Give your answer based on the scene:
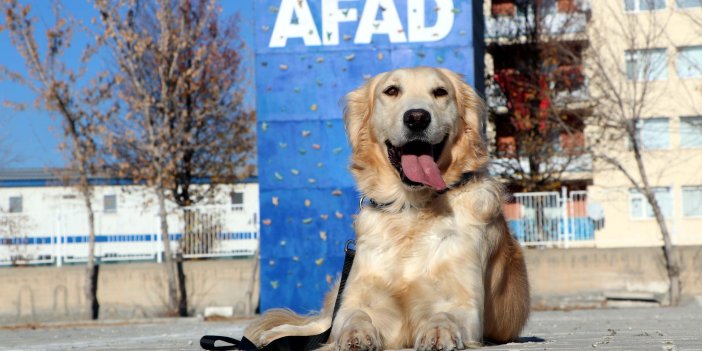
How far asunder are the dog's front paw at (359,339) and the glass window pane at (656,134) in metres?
35.6

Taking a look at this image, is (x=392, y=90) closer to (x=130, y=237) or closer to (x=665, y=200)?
(x=130, y=237)

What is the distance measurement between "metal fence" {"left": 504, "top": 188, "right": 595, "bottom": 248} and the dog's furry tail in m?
14.6

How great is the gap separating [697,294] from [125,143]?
69.1 feet

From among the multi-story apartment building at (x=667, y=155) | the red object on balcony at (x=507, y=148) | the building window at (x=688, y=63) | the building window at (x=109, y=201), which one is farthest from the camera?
the building window at (x=109, y=201)

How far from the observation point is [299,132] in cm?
1678

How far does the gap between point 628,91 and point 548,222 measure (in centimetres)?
545

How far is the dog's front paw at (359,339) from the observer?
15.5 feet

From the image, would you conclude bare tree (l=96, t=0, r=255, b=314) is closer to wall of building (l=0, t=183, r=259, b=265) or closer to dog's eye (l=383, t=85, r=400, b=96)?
wall of building (l=0, t=183, r=259, b=265)

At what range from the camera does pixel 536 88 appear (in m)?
34.3

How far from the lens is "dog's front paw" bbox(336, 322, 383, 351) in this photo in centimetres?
474

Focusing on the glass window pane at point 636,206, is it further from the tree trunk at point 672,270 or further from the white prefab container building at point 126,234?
the white prefab container building at point 126,234

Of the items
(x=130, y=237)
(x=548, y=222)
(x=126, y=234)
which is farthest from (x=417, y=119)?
(x=126, y=234)

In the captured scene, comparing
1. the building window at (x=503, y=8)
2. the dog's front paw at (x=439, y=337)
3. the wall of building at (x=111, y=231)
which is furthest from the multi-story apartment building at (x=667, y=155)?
the dog's front paw at (x=439, y=337)

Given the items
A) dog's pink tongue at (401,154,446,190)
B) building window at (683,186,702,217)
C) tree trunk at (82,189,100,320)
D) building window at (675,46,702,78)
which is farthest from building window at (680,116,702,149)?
dog's pink tongue at (401,154,446,190)
